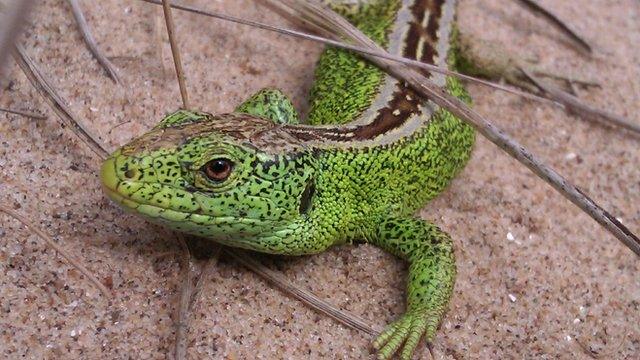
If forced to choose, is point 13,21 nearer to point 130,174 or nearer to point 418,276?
point 130,174

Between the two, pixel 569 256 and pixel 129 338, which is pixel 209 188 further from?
pixel 569 256

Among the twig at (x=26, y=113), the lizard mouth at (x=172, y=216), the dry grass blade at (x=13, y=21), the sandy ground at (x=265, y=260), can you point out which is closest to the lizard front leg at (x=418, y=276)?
the sandy ground at (x=265, y=260)

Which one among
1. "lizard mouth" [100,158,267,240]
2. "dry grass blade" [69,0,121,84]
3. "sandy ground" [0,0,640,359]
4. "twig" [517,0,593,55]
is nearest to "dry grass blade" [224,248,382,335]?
"sandy ground" [0,0,640,359]

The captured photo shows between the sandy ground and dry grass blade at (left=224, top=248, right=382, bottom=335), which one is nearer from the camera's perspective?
the sandy ground

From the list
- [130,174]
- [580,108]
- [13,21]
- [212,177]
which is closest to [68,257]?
[130,174]

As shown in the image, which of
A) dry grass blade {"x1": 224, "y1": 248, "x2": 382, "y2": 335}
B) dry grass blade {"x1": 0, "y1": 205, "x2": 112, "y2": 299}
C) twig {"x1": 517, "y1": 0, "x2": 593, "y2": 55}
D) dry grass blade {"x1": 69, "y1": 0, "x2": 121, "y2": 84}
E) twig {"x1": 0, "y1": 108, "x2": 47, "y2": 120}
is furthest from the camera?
twig {"x1": 517, "y1": 0, "x2": 593, "y2": 55}

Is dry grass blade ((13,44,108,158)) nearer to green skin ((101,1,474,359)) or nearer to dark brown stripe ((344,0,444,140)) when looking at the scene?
green skin ((101,1,474,359))
